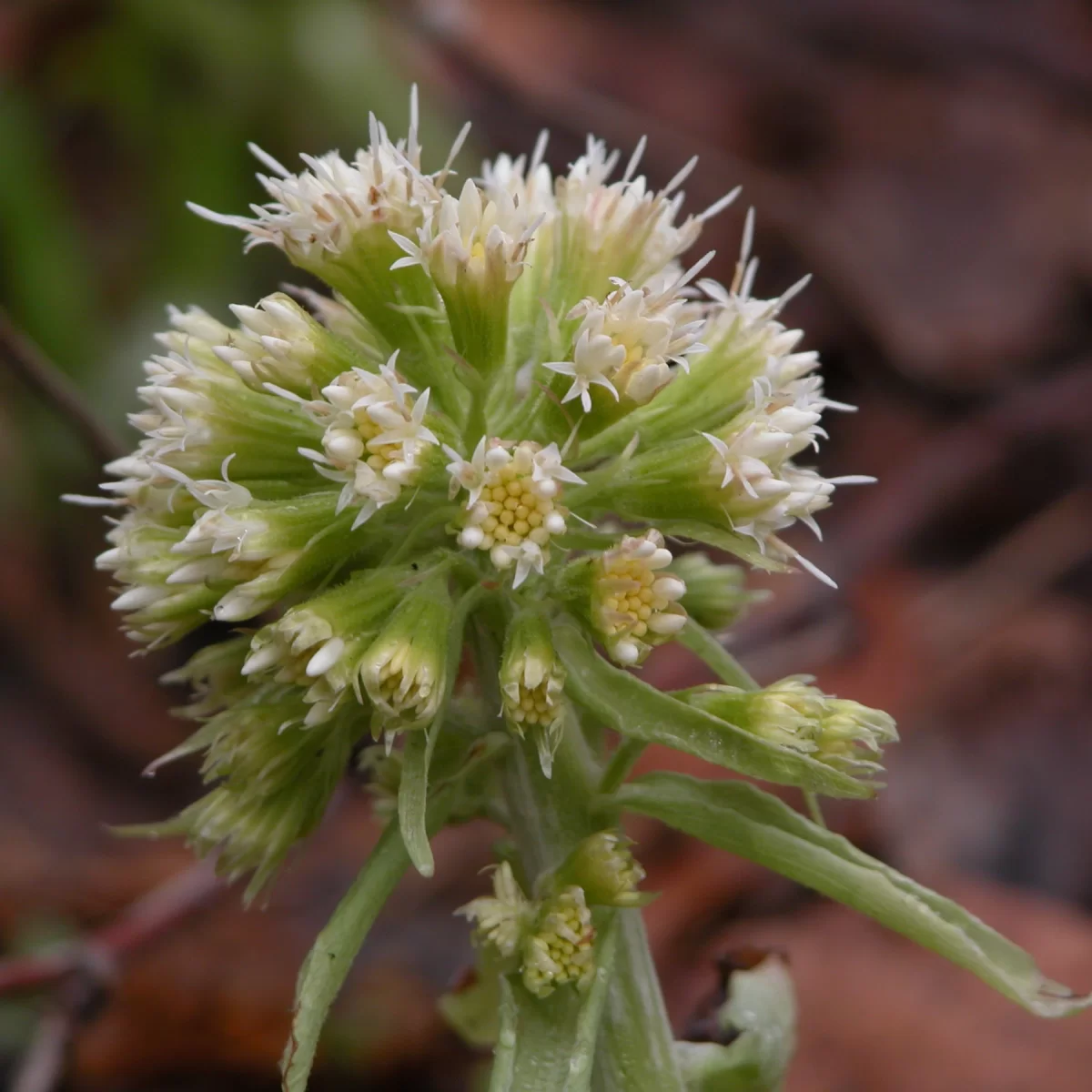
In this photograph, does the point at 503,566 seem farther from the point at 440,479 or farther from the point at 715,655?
the point at 715,655

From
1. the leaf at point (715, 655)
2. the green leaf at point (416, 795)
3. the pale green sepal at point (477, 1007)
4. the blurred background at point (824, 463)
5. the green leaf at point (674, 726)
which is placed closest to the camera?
the green leaf at point (416, 795)

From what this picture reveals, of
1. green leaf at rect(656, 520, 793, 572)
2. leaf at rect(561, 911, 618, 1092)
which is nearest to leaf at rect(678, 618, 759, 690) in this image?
green leaf at rect(656, 520, 793, 572)

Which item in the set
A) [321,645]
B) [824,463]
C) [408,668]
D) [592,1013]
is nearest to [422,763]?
[408,668]

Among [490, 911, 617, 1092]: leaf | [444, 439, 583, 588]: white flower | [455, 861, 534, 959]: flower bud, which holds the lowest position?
[490, 911, 617, 1092]: leaf

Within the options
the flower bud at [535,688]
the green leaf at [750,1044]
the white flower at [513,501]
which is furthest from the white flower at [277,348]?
the green leaf at [750,1044]

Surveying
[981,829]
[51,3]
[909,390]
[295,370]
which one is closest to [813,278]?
[909,390]

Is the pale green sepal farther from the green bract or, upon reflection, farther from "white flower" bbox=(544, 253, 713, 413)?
"white flower" bbox=(544, 253, 713, 413)

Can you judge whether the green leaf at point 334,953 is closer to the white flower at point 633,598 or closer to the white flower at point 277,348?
the white flower at point 633,598

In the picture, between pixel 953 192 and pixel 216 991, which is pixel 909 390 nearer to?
pixel 953 192
